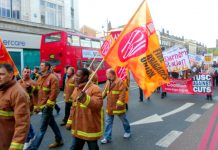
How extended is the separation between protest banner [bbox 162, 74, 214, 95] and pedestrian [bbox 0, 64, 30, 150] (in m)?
10.8

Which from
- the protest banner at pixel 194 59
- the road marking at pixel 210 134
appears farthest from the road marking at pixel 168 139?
the protest banner at pixel 194 59

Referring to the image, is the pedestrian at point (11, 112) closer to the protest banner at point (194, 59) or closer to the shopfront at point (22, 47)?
the shopfront at point (22, 47)

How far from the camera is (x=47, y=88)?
5.63 metres

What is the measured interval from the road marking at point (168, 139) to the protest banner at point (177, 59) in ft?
24.3

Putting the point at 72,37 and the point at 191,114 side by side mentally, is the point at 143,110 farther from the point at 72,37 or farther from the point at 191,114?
the point at 72,37

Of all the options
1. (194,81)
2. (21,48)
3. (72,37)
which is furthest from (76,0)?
(194,81)

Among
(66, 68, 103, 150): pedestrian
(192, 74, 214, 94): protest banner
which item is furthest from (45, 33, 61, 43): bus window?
(66, 68, 103, 150): pedestrian

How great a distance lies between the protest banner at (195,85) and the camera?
12.7 m

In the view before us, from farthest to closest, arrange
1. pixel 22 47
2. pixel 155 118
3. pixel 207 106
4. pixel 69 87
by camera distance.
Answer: pixel 22 47, pixel 207 106, pixel 155 118, pixel 69 87

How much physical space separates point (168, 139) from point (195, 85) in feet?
23.2

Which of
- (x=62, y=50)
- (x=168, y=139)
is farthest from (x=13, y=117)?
(x=62, y=50)

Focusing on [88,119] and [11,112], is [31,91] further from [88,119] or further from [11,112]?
[11,112]

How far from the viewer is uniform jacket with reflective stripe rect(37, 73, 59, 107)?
5547mm

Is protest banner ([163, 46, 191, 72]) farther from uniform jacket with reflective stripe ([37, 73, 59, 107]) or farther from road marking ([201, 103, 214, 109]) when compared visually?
uniform jacket with reflective stripe ([37, 73, 59, 107])
